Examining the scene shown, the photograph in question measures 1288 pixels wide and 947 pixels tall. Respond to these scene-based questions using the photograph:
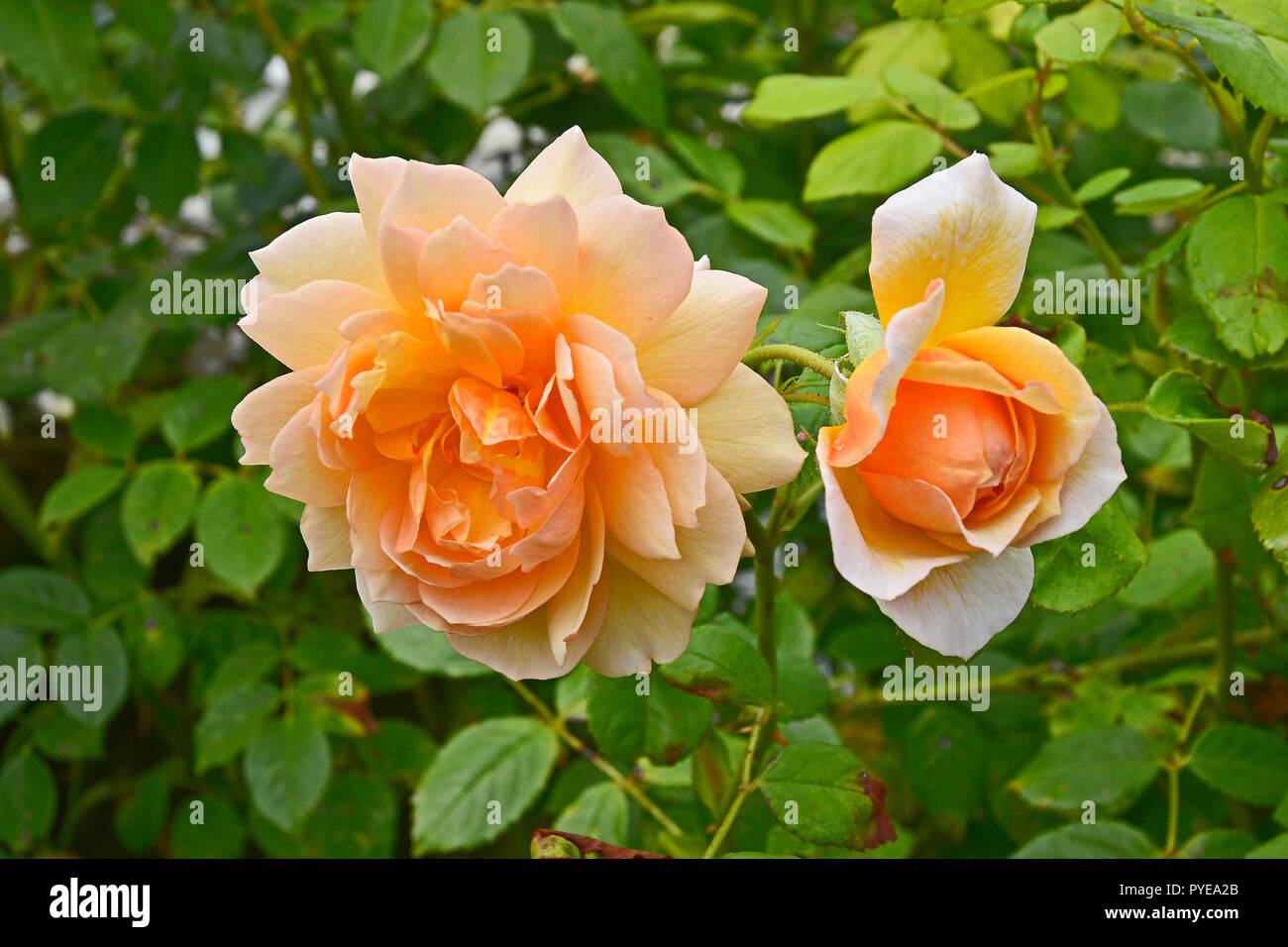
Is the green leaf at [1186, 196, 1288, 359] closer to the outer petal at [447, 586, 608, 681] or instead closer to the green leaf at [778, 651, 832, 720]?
the green leaf at [778, 651, 832, 720]

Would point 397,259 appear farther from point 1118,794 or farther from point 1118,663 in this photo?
point 1118,663

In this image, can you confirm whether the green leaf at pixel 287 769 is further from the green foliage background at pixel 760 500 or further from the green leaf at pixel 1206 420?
the green leaf at pixel 1206 420

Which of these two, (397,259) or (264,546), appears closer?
(397,259)

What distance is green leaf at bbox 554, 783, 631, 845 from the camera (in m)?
1.03

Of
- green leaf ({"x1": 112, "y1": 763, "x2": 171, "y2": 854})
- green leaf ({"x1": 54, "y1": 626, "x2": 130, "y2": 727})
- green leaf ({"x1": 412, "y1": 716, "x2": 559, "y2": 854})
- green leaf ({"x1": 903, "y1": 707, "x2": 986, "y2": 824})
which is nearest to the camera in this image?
green leaf ({"x1": 412, "y1": 716, "x2": 559, "y2": 854})

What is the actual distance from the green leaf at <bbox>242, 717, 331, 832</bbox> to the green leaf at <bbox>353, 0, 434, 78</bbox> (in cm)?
86

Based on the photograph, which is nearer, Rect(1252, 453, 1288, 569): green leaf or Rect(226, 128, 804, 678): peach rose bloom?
Rect(226, 128, 804, 678): peach rose bloom

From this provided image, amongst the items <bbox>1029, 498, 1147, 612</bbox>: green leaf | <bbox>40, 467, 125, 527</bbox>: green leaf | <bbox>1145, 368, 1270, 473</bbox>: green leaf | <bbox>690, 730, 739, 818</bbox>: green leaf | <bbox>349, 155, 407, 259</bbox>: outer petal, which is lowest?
<bbox>690, 730, 739, 818</bbox>: green leaf

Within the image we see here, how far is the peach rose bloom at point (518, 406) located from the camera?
1.88 feet

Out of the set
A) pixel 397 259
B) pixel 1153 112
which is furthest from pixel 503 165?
pixel 397 259

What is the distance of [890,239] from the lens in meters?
0.59

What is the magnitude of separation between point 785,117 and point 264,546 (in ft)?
2.74

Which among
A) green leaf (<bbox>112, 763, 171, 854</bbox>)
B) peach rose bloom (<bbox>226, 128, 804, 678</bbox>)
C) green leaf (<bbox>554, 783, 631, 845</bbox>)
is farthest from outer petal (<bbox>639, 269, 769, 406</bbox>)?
green leaf (<bbox>112, 763, 171, 854</bbox>)

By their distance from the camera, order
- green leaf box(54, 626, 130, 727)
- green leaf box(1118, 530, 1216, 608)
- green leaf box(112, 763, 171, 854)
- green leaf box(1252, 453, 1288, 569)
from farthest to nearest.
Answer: green leaf box(112, 763, 171, 854), green leaf box(54, 626, 130, 727), green leaf box(1118, 530, 1216, 608), green leaf box(1252, 453, 1288, 569)
